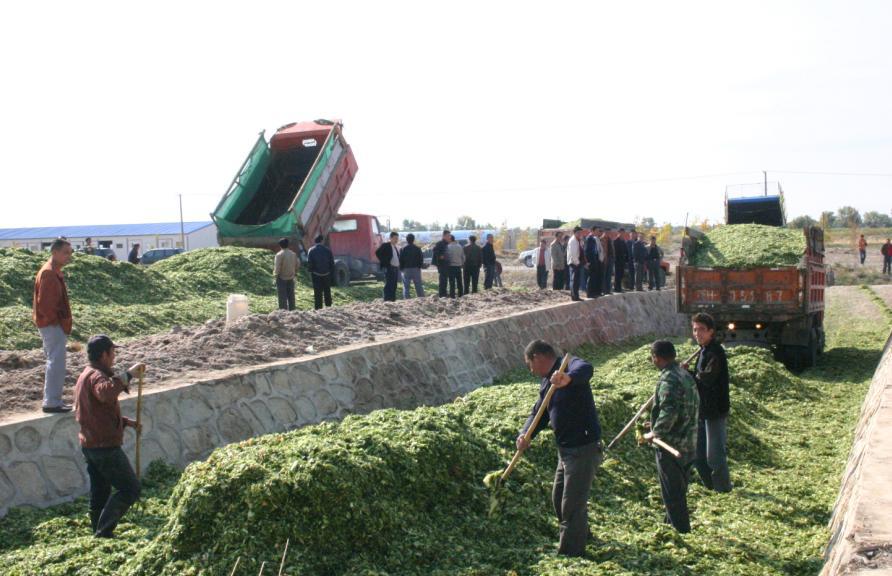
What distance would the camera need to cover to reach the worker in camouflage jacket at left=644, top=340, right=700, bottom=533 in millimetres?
7051

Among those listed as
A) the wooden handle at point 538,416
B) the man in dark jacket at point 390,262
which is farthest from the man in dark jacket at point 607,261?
the wooden handle at point 538,416

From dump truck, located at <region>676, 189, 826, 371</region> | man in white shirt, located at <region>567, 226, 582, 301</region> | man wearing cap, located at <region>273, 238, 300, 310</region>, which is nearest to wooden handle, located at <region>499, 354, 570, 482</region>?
man wearing cap, located at <region>273, 238, 300, 310</region>

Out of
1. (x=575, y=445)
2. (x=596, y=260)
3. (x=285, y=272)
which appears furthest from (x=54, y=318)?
(x=596, y=260)

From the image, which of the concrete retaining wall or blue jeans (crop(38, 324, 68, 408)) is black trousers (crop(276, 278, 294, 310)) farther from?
the concrete retaining wall

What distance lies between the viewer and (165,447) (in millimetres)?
8836

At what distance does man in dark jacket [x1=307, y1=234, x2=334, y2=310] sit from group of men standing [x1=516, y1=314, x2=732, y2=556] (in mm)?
10060

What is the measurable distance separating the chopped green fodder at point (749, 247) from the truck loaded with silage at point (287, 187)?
417 inches

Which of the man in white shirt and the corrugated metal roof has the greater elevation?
the corrugated metal roof

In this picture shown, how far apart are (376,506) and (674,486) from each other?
2.42 m

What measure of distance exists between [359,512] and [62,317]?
4009 millimetres

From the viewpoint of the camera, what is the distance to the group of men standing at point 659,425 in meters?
6.50

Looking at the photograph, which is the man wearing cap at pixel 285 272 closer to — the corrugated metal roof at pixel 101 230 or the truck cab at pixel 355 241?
the truck cab at pixel 355 241

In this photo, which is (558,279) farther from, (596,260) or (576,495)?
(576,495)

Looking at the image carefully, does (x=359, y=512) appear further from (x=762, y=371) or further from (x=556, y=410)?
(x=762, y=371)
